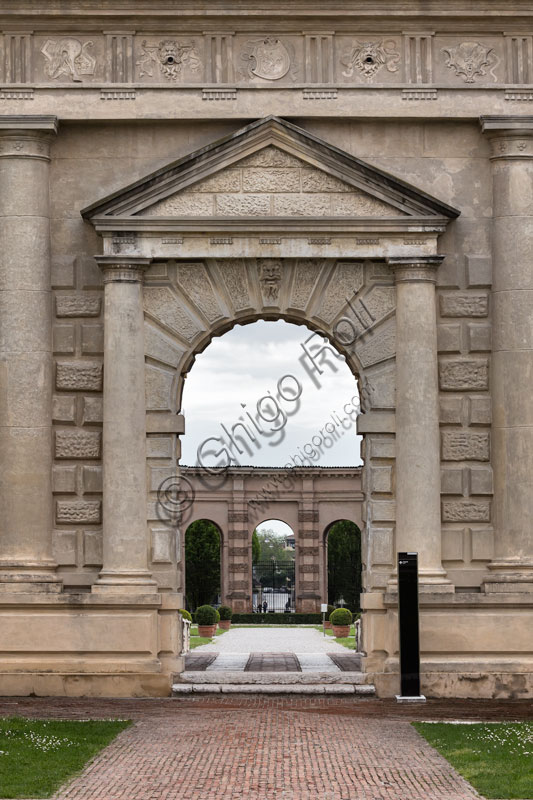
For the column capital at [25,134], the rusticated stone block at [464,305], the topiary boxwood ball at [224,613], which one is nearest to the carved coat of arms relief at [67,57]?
the column capital at [25,134]

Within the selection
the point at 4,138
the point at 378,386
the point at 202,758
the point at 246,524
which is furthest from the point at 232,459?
Answer: the point at 246,524

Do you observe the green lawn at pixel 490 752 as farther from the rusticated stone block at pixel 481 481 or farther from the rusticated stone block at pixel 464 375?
the rusticated stone block at pixel 464 375

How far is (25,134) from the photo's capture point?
22234 millimetres

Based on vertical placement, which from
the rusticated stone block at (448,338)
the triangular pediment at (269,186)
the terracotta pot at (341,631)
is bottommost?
the terracotta pot at (341,631)

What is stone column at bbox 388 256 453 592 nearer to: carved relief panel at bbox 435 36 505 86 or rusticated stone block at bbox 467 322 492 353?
rusticated stone block at bbox 467 322 492 353

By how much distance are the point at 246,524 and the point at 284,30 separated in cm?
5028

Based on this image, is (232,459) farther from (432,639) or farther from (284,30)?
(284,30)

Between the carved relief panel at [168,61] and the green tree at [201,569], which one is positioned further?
the green tree at [201,569]

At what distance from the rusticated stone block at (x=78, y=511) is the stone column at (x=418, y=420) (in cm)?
515

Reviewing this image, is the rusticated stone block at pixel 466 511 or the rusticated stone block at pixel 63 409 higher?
the rusticated stone block at pixel 63 409

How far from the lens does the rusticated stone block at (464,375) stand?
73.7ft

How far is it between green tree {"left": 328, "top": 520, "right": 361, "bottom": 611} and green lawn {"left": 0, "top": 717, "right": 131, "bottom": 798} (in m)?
57.7

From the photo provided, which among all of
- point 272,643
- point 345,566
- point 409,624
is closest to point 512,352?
point 409,624

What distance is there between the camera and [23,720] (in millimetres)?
18000
